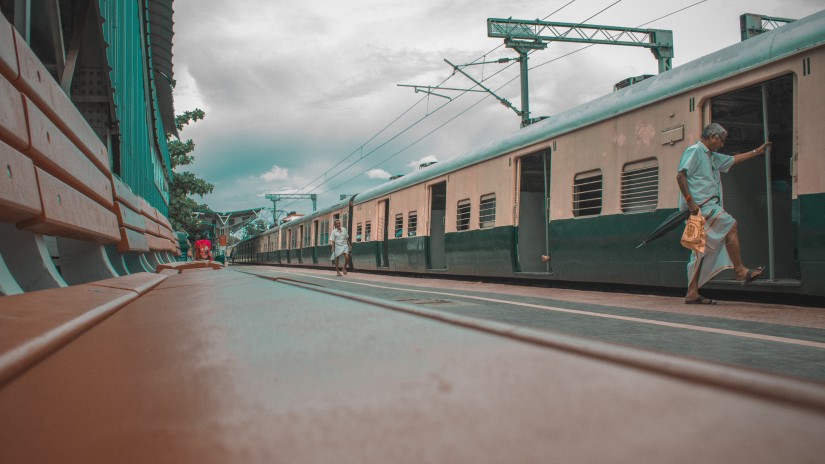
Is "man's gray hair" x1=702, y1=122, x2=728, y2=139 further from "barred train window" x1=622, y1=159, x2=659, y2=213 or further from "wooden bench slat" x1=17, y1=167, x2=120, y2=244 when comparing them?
"wooden bench slat" x1=17, y1=167, x2=120, y2=244

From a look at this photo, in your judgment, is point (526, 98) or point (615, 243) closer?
point (615, 243)

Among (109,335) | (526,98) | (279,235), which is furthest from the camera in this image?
(279,235)

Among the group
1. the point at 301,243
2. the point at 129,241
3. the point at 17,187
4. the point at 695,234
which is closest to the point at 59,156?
the point at 17,187

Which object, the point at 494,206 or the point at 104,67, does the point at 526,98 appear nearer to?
the point at 494,206

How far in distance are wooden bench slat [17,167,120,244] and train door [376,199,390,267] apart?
40.4ft

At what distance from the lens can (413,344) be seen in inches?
31.2

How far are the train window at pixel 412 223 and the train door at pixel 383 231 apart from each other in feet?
6.85

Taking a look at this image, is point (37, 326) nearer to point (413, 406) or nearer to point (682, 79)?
point (413, 406)

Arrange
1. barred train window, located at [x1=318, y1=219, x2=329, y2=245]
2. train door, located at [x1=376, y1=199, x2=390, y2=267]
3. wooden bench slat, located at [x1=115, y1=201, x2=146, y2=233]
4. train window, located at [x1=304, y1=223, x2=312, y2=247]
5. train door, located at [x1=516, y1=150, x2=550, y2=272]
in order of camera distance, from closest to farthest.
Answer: wooden bench slat, located at [x1=115, y1=201, x2=146, y2=233]
train door, located at [x1=516, y1=150, x2=550, y2=272]
train door, located at [x1=376, y1=199, x2=390, y2=267]
barred train window, located at [x1=318, y1=219, x2=329, y2=245]
train window, located at [x1=304, y1=223, x2=312, y2=247]

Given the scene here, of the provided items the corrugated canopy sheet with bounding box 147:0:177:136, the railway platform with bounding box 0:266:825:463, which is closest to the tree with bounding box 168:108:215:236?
the corrugated canopy sheet with bounding box 147:0:177:136

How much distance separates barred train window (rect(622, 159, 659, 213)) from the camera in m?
6.59

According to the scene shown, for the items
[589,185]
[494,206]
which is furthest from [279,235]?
[589,185]

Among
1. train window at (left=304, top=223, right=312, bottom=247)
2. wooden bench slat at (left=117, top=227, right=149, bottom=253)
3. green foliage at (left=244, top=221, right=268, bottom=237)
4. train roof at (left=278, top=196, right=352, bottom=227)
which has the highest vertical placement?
green foliage at (left=244, top=221, right=268, bottom=237)

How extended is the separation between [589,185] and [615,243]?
3.43 feet
